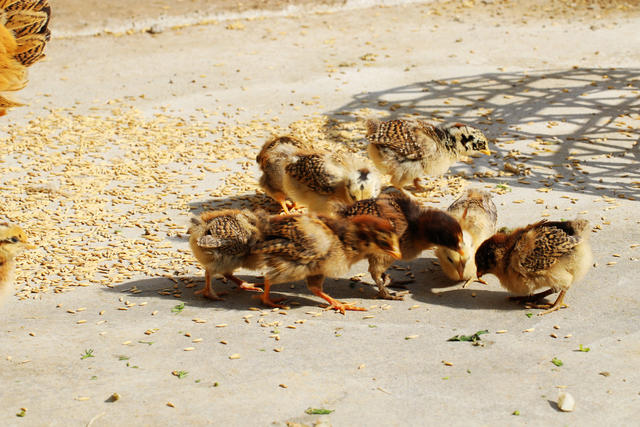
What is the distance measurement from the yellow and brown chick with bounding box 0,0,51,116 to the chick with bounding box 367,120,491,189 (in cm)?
341

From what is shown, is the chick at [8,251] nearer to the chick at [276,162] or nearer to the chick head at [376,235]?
the chick head at [376,235]

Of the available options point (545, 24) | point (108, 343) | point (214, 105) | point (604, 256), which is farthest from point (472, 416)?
point (545, 24)

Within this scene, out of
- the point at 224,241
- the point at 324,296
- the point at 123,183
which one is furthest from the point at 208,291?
the point at 123,183

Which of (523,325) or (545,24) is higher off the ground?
(545,24)

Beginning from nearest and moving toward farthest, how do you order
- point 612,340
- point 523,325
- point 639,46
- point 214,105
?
point 612,340 → point 523,325 → point 214,105 → point 639,46

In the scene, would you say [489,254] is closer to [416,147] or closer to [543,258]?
[543,258]

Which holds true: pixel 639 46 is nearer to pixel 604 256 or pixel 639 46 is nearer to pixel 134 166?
pixel 604 256

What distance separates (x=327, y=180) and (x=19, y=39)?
3049 millimetres

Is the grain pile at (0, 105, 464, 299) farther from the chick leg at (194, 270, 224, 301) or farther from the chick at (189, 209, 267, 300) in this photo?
the chick at (189, 209, 267, 300)

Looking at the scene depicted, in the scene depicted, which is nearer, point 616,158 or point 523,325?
point 523,325

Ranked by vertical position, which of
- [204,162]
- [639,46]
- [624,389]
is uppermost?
[639,46]

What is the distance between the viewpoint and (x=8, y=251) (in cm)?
537

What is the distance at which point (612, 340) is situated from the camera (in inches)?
198

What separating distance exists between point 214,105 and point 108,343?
6007 millimetres
